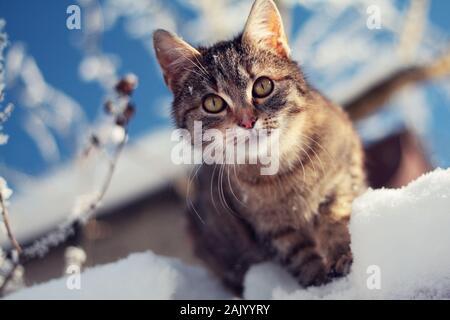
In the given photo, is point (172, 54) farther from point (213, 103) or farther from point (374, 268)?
point (374, 268)

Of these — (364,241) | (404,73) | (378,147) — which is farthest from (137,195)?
(364,241)

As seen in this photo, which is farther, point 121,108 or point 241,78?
point 121,108

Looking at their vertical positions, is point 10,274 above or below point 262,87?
below

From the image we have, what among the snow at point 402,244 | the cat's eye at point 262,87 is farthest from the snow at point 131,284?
A: the cat's eye at point 262,87

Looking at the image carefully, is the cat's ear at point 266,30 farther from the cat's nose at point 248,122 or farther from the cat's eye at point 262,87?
the cat's nose at point 248,122

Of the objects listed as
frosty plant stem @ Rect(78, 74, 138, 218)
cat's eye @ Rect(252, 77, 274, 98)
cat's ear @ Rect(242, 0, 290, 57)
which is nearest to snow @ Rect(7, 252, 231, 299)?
frosty plant stem @ Rect(78, 74, 138, 218)

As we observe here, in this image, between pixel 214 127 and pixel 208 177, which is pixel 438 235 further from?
pixel 208 177

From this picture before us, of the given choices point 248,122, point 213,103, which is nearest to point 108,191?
point 213,103
